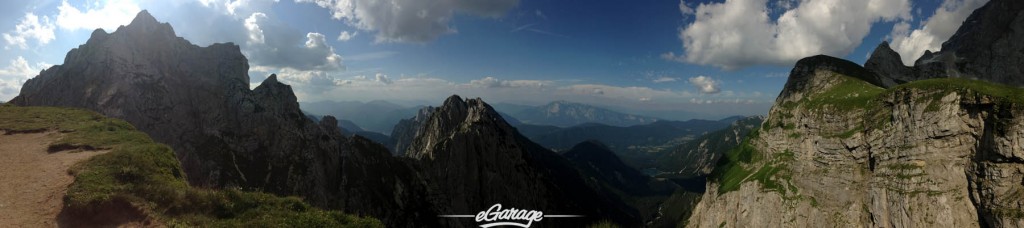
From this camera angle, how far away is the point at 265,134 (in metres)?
132

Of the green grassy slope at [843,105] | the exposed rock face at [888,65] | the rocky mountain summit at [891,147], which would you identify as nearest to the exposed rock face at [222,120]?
the green grassy slope at [843,105]

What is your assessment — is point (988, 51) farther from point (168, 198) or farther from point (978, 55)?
point (168, 198)

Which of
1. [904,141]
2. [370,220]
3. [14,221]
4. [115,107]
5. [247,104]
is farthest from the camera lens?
[247,104]

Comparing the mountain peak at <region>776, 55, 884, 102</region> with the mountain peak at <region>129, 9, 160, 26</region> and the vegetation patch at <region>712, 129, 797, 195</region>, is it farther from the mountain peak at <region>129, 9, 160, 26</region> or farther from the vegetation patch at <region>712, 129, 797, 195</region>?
the mountain peak at <region>129, 9, 160, 26</region>

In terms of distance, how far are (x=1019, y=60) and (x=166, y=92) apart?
267960mm

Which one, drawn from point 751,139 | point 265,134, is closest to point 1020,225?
point 751,139

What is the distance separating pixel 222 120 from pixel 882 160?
174 metres

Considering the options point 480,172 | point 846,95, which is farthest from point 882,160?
point 480,172

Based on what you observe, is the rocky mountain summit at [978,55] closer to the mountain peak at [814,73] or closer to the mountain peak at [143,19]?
the mountain peak at [814,73]

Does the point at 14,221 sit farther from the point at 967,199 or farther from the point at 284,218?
the point at 967,199

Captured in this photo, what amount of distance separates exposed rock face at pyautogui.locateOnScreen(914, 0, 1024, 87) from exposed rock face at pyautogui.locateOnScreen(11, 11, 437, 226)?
627 feet

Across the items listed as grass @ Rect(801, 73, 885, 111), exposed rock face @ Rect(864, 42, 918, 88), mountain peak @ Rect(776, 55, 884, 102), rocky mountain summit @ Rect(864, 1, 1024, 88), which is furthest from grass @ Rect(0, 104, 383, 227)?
exposed rock face @ Rect(864, 42, 918, 88)

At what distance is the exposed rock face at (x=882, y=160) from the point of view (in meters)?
73.4

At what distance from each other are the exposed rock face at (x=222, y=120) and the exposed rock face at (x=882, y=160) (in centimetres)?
10752
